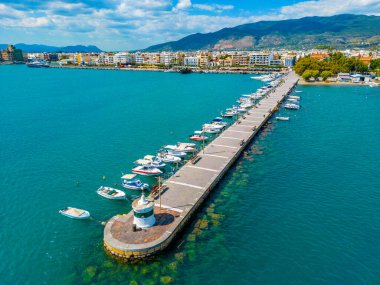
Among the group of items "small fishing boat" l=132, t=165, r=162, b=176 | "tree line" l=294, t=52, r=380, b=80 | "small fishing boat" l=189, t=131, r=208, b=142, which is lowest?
"small fishing boat" l=132, t=165, r=162, b=176

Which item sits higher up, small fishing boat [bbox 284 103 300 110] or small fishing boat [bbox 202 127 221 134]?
small fishing boat [bbox 284 103 300 110]

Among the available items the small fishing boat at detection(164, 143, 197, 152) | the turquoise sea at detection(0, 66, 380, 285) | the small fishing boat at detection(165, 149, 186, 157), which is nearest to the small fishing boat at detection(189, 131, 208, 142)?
the turquoise sea at detection(0, 66, 380, 285)

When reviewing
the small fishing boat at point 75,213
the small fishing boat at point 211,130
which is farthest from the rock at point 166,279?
the small fishing boat at point 211,130

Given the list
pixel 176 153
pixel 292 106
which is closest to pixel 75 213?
pixel 176 153

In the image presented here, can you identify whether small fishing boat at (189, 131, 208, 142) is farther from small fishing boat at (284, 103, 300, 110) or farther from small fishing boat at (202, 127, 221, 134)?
small fishing boat at (284, 103, 300, 110)

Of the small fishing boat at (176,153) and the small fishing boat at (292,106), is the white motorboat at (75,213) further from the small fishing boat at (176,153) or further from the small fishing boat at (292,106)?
the small fishing boat at (292,106)

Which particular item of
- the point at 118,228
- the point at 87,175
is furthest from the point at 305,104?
the point at 118,228
